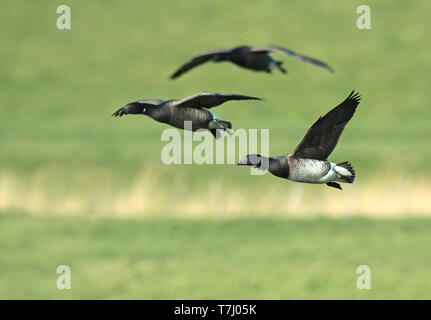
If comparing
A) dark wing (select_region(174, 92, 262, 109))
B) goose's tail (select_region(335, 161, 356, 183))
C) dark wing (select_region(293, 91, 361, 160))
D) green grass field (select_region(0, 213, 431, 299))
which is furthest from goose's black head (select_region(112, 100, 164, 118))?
green grass field (select_region(0, 213, 431, 299))

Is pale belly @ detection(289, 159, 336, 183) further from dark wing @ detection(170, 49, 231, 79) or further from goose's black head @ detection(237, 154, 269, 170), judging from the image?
dark wing @ detection(170, 49, 231, 79)

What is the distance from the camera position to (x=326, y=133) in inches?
351

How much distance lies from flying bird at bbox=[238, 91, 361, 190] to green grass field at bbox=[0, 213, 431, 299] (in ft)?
120

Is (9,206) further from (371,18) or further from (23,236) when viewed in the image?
(371,18)

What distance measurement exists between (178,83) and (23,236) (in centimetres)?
2756

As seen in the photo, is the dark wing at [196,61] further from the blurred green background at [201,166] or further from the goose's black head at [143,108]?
the blurred green background at [201,166]

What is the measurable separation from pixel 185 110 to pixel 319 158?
1396 millimetres

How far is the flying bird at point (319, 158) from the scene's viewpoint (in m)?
8.14

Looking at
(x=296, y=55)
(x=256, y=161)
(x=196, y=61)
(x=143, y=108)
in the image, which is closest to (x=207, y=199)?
(x=196, y=61)

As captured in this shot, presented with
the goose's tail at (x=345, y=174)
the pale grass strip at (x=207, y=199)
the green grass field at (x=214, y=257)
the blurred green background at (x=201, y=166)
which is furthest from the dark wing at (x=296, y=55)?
the pale grass strip at (x=207, y=199)

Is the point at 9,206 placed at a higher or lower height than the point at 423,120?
lower
